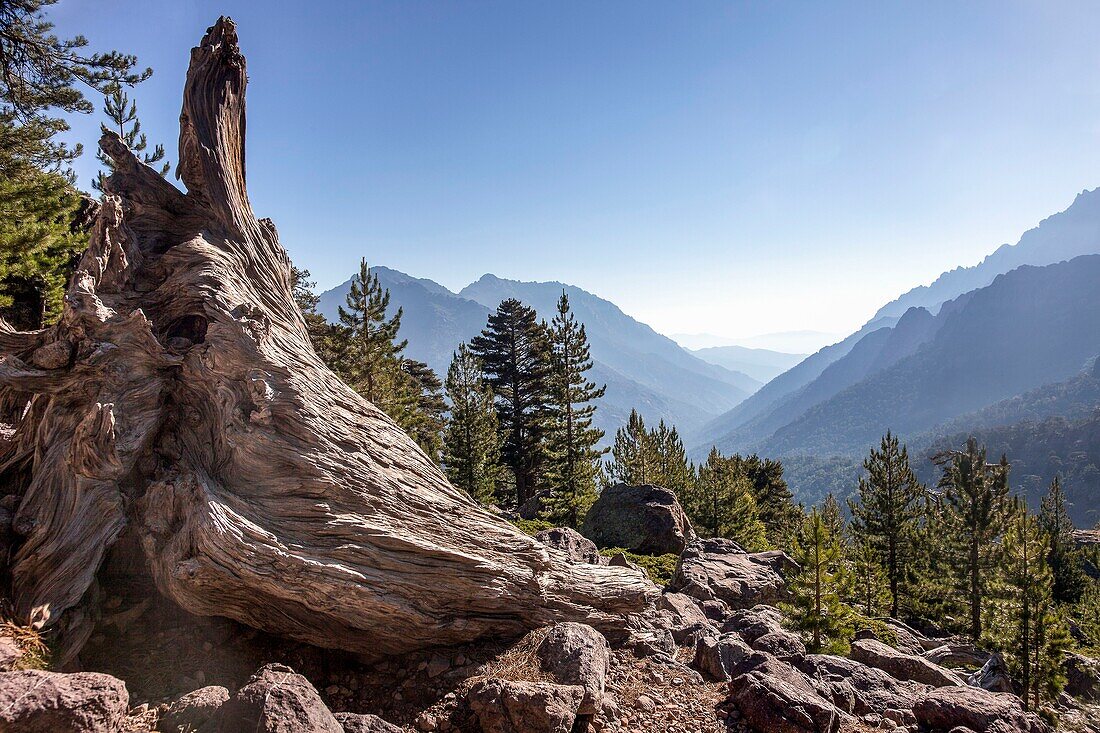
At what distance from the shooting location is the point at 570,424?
114 feet

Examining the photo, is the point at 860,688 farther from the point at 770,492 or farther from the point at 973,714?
the point at 770,492

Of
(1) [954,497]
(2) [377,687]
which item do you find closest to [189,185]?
(2) [377,687]

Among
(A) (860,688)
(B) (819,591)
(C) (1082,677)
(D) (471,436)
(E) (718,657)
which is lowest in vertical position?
(C) (1082,677)

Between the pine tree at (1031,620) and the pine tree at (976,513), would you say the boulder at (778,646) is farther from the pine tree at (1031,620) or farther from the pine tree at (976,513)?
the pine tree at (976,513)

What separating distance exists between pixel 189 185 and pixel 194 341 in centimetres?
361

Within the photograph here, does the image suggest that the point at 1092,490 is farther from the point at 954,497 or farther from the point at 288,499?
the point at 288,499

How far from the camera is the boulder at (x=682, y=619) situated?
9.93 metres

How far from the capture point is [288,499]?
7262 millimetres

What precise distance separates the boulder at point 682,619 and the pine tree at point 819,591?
4.52 m

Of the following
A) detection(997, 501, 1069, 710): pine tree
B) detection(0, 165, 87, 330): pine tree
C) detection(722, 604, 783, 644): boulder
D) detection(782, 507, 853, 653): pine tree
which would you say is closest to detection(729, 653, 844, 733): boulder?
detection(722, 604, 783, 644): boulder

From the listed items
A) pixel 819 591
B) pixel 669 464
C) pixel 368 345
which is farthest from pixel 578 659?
pixel 669 464

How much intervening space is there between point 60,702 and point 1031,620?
1339 inches

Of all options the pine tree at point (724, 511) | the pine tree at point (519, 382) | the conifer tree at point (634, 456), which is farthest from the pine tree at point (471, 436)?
the pine tree at point (724, 511)

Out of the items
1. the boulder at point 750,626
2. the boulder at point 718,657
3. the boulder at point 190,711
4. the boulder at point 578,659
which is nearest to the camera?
the boulder at point 190,711
